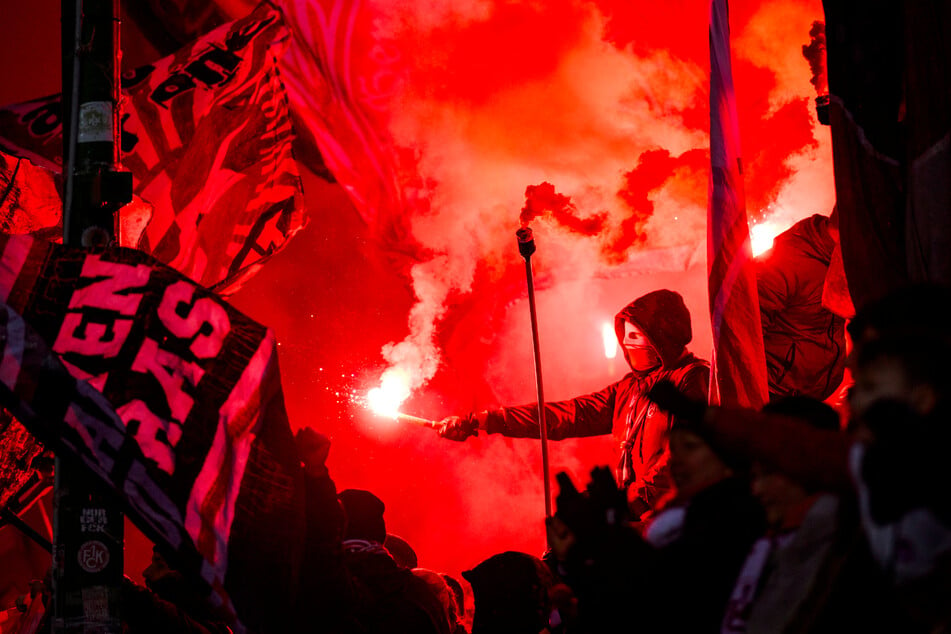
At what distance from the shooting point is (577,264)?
40.5 ft

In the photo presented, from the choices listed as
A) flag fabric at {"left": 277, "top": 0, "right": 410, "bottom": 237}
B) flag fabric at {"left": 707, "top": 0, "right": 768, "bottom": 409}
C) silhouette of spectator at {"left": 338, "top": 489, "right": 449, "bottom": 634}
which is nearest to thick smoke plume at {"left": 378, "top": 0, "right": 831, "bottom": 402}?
flag fabric at {"left": 277, "top": 0, "right": 410, "bottom": 237}

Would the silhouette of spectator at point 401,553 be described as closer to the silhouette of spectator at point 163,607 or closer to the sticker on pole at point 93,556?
the silhouette of spectator at point 163,607

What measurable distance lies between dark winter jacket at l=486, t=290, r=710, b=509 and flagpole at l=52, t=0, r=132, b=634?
318cm

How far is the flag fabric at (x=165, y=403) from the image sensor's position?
3.34 m

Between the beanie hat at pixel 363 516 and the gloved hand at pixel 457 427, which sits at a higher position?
the gloved hand at pixel 457 427

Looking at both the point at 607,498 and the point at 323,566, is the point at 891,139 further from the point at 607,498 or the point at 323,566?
the point at 323,566

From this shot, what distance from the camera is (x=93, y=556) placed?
3617 mm

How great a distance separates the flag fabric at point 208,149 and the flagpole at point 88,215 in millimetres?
1675

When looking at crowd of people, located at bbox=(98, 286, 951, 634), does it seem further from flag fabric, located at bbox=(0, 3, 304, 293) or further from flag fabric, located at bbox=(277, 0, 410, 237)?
flag fabric, located at bbox=(277, 0, 410, 237)

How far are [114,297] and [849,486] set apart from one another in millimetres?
2856

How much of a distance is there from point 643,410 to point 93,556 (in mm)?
3581

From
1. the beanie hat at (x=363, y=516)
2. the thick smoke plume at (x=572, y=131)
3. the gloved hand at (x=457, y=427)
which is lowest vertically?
the beanie hat at (x=363, y=516)

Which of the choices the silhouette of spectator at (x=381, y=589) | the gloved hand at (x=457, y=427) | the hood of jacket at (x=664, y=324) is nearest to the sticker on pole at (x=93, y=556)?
the silhouette of spectator at (x=381, y=589)

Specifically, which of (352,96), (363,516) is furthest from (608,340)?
(363,516)
